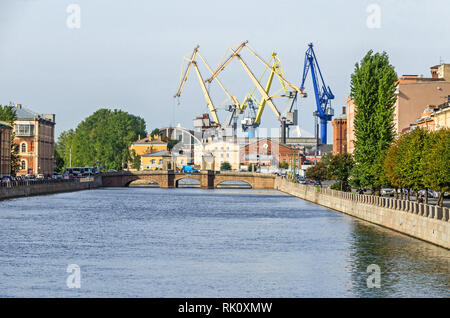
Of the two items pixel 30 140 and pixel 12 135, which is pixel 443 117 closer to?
pixel 12 135

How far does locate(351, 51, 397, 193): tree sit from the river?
264 inches

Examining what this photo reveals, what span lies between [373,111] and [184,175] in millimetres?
108748

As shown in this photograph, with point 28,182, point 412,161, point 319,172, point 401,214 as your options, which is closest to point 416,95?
point 319,172

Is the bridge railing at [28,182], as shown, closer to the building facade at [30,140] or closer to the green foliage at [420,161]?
the building facade at [30,140]

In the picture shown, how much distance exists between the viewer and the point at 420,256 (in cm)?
4728

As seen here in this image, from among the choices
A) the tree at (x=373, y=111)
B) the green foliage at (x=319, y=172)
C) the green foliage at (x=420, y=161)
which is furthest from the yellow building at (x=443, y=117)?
the green foliage at (x=319, y=172)

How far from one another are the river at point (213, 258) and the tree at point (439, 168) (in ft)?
16.6

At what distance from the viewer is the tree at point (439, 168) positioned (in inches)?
2405

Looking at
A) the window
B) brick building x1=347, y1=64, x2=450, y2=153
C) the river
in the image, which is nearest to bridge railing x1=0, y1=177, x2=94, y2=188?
the window

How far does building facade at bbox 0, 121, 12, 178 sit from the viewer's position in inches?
5251

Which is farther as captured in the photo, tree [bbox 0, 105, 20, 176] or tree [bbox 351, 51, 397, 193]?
tree [bbox 0, 105, 20, 176]

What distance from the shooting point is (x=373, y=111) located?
273 feet

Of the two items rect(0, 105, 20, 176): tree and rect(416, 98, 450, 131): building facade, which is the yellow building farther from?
rect(0, 105, 20, 176): tree
